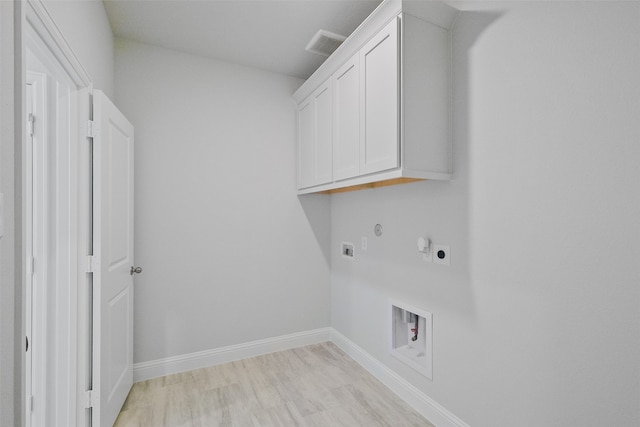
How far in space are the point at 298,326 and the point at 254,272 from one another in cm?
75

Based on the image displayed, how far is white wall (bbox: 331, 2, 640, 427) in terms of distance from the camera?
3.71ft

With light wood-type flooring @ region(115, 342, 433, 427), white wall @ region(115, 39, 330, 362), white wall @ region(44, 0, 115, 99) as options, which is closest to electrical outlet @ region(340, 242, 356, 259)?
white wall @ region(115, 39, 330, 362)

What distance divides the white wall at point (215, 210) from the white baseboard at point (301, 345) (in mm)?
67

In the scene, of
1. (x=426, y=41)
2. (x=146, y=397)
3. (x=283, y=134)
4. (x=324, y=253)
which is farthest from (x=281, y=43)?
(x=146, y=397)

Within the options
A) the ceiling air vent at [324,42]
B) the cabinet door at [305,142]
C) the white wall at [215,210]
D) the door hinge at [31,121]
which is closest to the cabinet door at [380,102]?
the ceiling air vent at [324,42]

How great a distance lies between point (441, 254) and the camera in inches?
73.1

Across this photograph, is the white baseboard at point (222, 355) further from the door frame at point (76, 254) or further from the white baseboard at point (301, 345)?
the door frame at point (76, 254)

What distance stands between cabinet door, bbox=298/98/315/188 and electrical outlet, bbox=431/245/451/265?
128 cm

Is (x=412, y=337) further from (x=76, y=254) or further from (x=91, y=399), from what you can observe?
(x=76, y=254)

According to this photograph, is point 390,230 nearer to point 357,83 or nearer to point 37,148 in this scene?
point 357,83

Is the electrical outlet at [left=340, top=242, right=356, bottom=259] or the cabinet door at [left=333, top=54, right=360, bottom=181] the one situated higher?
the cabinet door at [left=333, top=54, right=360, bottom=181]

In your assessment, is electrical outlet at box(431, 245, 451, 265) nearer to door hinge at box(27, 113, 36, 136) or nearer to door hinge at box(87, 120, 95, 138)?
door hinge at box(87, 120, 95, 138)

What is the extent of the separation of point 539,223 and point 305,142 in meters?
1.99

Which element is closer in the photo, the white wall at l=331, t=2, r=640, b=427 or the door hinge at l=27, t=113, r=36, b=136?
the white wall at l=331, t=2, r=640, b=427
